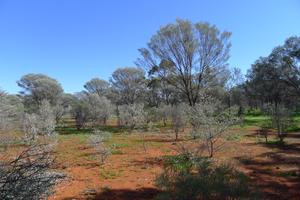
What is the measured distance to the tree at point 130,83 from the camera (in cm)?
5981


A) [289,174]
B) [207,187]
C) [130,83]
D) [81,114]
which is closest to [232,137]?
[289,174]

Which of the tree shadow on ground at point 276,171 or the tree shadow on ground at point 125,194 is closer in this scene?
the tree shadow on ground at point 125,194

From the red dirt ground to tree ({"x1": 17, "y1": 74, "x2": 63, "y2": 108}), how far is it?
1570 inches

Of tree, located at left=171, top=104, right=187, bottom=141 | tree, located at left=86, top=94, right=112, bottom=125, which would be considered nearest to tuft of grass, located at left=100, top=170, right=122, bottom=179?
tree, located at left=171, top=104, right=187, bottom=141

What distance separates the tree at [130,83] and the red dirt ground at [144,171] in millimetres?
41621

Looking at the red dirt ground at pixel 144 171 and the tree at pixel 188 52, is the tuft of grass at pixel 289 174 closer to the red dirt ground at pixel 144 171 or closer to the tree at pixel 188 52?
the red dirt ground at pixel 144 171

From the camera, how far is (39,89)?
55781 mm

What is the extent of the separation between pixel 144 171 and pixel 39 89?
47.4 m

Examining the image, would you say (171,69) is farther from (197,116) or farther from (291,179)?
(291,179)

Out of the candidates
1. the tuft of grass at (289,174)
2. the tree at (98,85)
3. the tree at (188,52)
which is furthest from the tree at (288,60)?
the tree at (98,85)

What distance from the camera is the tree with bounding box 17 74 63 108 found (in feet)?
183

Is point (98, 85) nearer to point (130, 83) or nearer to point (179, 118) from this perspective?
point (130, 83)

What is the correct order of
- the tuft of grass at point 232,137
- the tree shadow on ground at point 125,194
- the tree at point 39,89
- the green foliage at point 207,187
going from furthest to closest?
the tree at point 39,89
the tuft of grass at point 232,137
the tree shadow on ground at point 125,194
the green foliage at point 207,187

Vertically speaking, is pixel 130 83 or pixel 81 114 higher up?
pixel 130 83
